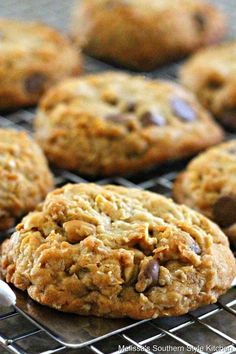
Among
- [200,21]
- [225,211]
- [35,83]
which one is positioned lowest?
[35,83]

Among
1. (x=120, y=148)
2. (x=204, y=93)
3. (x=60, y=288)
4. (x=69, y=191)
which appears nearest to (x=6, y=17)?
(x=204, y=93)

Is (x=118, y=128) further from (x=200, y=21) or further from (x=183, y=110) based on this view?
(x=200, y=21)

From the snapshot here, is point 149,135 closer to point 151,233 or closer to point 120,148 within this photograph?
point 120,148

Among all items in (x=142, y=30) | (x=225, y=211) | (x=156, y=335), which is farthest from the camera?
(x=142, y=30)

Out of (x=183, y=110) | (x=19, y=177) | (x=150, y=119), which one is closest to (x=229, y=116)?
(x=183, y=110)

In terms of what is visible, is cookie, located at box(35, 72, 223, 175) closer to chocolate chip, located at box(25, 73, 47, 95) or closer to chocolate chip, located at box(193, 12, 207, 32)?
chocolate chip, located at box(25, 73, 47, 95)

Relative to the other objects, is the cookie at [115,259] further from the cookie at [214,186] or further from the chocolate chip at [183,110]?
the chocolate chip at [183,110]
